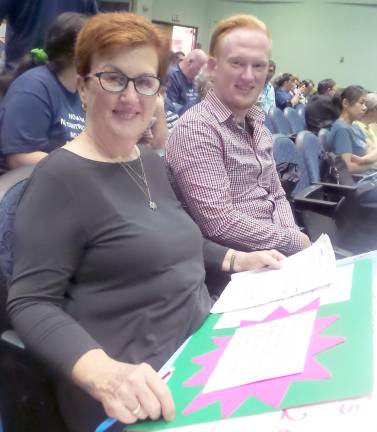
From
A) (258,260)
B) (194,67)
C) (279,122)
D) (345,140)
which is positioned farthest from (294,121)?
(258,260)

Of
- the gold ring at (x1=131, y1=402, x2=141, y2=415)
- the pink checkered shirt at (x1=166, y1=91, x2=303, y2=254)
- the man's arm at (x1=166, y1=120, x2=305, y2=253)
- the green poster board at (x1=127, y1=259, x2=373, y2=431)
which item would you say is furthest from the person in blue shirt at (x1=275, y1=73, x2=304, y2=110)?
the gold ring at (x1=131, y1=402, x2=141, y2=415)

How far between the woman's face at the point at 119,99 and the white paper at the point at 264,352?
18.4 inches

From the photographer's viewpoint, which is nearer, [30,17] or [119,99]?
[119,99]

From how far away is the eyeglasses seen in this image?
102cm

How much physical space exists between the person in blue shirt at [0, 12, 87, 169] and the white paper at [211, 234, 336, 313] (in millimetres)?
905

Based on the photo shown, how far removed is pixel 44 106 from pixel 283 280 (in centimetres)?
111

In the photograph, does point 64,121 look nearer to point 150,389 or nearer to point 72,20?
point 72,20

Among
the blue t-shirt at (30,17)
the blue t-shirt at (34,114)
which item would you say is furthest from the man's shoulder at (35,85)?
the blue t-shirt at (30,17)

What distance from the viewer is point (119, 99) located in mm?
1032

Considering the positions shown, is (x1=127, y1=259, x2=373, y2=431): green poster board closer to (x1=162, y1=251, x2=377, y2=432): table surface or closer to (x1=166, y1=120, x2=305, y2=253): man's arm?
(x1=162, y1=251, x2=377, y2=432): table surface

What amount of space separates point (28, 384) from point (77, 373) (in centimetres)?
31

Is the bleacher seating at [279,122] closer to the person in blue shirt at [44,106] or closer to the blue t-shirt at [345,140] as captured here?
the blue t-shirt at [345,140]

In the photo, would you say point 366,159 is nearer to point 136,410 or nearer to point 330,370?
point 330,370

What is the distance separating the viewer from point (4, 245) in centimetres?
102
